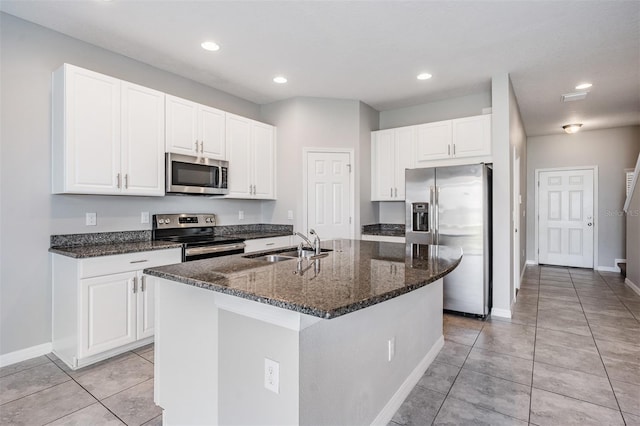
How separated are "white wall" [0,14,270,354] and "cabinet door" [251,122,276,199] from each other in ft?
5.80

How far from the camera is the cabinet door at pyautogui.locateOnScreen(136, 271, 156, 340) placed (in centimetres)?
279

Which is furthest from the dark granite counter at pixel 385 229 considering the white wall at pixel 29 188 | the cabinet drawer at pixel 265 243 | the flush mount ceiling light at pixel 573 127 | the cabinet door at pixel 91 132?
the flush mount ceiling light at pixel 573 127

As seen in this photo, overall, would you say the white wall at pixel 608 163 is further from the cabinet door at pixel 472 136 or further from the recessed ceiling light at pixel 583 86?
the cabinet door at pixel 472 136

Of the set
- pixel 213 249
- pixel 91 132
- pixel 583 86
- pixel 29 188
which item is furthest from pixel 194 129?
pixel 583 86

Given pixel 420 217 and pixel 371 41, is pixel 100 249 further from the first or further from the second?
pixel 420 217

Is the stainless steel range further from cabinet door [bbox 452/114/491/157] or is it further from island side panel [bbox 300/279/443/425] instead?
cabinet door [bbox 452/114/491/157]

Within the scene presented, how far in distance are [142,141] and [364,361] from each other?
8.92ft

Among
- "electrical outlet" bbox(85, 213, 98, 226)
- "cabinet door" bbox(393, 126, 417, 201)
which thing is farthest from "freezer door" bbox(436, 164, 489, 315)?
"electrical outlet" bbox(85, 213, 98, 226)

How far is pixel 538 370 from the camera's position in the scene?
8.07ft

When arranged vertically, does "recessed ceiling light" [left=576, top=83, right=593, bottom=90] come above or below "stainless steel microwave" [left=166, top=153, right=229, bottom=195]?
above

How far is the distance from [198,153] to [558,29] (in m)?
3.47

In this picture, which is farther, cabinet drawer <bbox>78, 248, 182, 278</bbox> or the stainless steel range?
the stainless steel range

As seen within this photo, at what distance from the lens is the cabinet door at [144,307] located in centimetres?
279

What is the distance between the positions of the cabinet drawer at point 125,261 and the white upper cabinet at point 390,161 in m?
2.84
